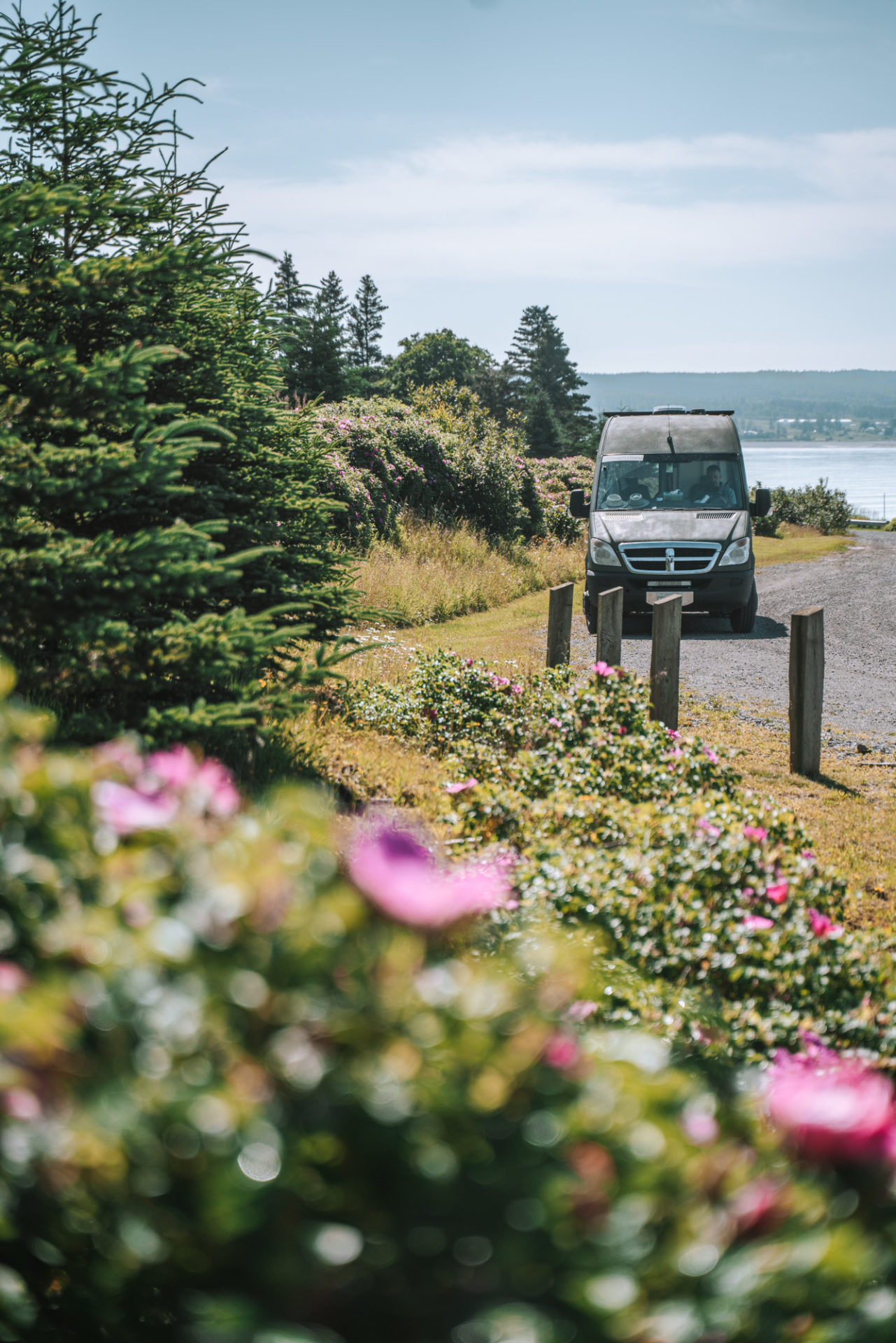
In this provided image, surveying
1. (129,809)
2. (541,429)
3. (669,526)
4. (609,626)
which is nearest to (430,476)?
(669,526)

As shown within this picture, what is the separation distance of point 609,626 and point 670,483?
→ 245 inches

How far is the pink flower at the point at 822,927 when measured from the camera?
3.33 metres

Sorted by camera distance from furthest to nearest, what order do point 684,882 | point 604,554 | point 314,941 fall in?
1. point 604,554
2. point 684,882
3. point 314,941

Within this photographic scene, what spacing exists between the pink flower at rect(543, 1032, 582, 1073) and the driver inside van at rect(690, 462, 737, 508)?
1211 cm

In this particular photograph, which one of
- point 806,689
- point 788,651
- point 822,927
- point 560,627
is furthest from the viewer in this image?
point 788,651

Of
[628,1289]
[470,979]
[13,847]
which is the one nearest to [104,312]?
[13,847]

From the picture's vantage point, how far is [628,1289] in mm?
1143

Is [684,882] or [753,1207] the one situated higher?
[753,1207]

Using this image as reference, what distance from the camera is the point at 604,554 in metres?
12.1

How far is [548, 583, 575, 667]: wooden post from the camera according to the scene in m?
8.34

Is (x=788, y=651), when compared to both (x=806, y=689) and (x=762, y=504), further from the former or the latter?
(x=806, y=689)

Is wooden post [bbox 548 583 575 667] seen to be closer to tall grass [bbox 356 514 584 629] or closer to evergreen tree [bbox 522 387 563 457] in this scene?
tall grass [bbox 356 514 584 629]

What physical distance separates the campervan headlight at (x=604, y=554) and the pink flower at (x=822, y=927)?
8.94m

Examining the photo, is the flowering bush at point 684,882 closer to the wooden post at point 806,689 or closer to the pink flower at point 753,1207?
the wooden post at point 806,689
